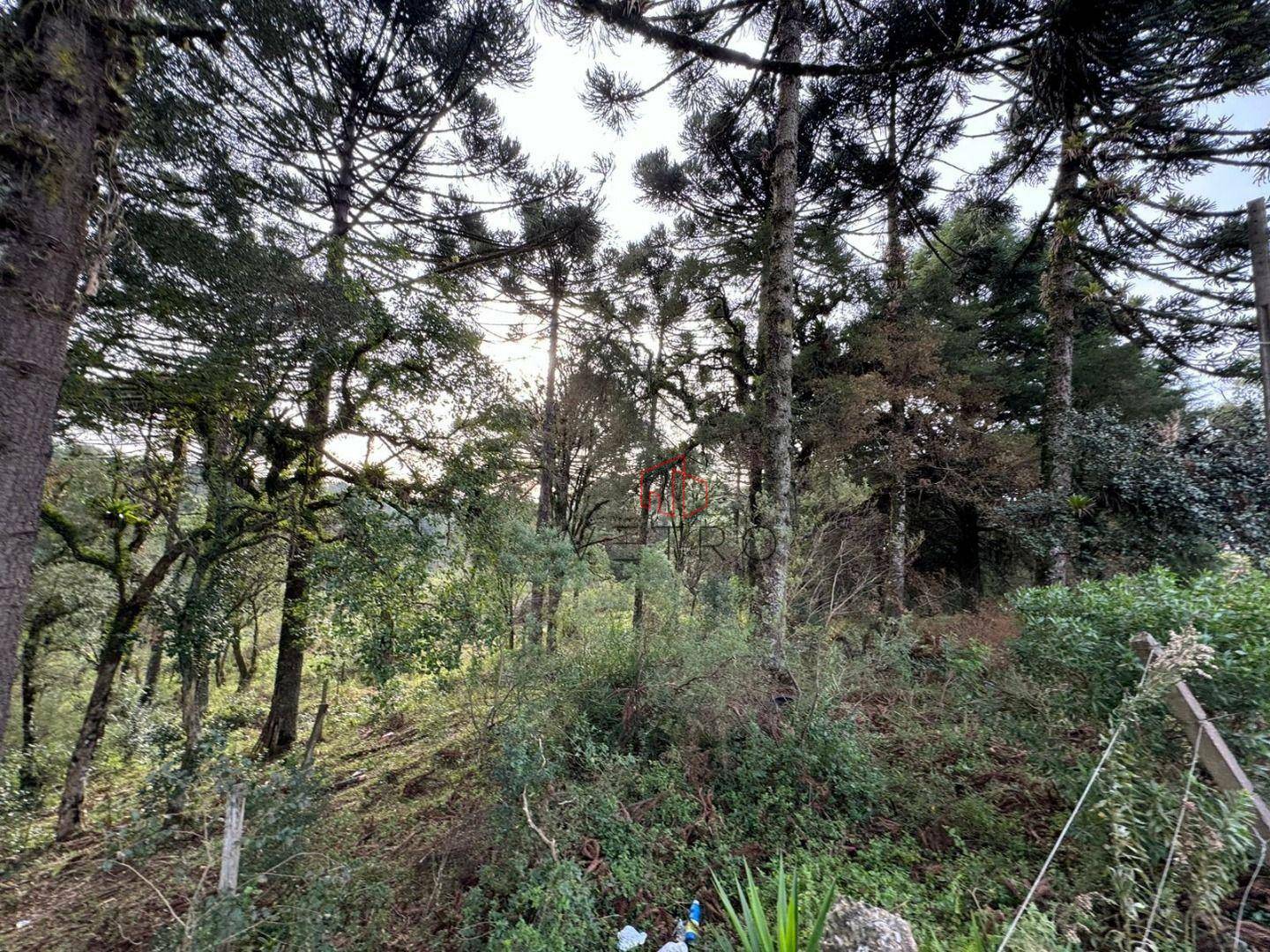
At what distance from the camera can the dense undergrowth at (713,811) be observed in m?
2.14

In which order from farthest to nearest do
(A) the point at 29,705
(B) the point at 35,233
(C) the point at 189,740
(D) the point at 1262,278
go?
(A) the point at 29,705
(C) the point at 189,740
(D) the point at 1262,278
(B) the point at 35,233

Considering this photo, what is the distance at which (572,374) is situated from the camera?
1047 centimetres

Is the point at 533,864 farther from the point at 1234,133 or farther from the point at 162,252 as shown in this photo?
the point at 1234,133

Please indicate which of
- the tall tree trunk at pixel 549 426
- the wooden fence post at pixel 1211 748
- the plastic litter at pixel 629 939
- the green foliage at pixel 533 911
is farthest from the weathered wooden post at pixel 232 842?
the tall tree trunk at pixel 549 426

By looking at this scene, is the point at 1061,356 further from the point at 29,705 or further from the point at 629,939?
the point at 29,705

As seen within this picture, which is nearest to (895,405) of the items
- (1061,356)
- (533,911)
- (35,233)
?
(1061,356)

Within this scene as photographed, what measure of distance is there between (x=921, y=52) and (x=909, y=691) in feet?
25.5

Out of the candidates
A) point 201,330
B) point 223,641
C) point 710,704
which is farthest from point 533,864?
point 201,330

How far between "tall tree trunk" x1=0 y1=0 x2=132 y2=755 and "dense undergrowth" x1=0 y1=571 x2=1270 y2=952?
1.91 metres

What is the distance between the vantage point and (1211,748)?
6.68 feet

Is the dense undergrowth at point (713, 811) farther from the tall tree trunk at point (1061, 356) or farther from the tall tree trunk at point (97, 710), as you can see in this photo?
the tall tree trunk at point (1061, 356)

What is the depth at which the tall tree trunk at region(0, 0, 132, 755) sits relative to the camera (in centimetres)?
193

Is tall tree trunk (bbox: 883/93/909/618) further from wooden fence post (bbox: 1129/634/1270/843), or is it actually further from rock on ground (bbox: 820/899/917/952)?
rock on ground (bbox: 820/899/917/952)

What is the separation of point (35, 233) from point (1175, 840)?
533 cm
